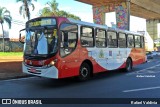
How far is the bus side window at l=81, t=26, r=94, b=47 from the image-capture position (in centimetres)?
1336

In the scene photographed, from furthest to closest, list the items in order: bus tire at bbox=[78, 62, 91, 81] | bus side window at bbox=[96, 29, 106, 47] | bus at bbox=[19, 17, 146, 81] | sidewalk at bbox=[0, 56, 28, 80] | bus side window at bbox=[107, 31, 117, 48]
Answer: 1. bus side window at bbox=[107, 31, 117, 48]
2. sidewalk at bbox=[0, 56, 28, 80]
3. bus side window at bbox=[96, 29, 106, 47]
4. bus tire at bbox=[78, 62, 91, 81]
5. bus at bbox=[19, 17, 146, 81]

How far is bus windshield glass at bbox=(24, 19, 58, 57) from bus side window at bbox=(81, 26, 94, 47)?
1.86 meters

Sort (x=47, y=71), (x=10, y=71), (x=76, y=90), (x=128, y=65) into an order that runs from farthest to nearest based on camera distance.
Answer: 1. (x=128, y=65)
2. (x=10, y=71)
3. (x=47, y=71)
4. (x=76, y=90)

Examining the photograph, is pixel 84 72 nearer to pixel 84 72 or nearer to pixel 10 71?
pixel 84 72

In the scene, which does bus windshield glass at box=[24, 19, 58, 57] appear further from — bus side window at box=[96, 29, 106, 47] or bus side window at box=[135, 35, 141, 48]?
bus side window at box=[135, 35, 141, 48]

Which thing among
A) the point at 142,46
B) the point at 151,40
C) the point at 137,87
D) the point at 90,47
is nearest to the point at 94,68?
the point at 90,47

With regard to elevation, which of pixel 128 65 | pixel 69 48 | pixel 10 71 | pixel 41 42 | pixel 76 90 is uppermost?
pixel 41 42

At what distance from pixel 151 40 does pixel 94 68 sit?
5051cm

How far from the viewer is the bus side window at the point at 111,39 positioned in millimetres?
15727

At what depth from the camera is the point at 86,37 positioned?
13641 mm

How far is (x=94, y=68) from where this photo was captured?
14.2 meters

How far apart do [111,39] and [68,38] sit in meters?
4.29

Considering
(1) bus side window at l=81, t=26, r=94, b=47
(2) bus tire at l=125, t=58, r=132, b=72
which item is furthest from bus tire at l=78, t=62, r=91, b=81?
(2) bus tire at l=125, t=58, r=132, b=72

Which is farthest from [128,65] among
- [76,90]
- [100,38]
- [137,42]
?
[76,90]
